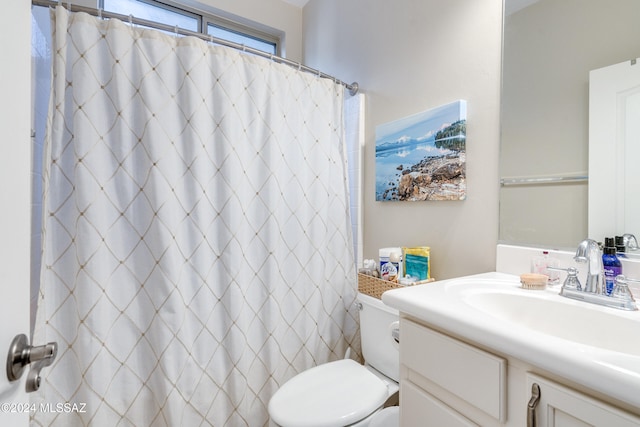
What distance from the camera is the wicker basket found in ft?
4.38

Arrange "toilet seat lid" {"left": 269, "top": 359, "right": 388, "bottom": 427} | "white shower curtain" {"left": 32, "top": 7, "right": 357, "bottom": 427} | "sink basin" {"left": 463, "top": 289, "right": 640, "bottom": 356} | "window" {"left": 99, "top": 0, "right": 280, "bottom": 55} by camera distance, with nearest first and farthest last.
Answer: "sink basin" {"left": 463, "top": 289, "right": 640, "bottom": 356}
"toilet seat lid" {"left": 269, "top": 359, "right": 388, "bottom": 427}
"white shower curtain" {"left": 32, "top": 7, "right": 357, "bottom": 427}
"window" {"left": 99, "top": 0, "right": 280, "bottom": 55}

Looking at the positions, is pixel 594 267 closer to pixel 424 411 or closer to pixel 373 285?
A: pixel 424 411

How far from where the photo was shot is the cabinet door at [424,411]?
72cm

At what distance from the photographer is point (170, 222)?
1274 millimetres

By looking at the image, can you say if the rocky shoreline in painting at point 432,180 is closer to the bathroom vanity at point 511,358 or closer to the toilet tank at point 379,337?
the bathroom vanity at point 511,358

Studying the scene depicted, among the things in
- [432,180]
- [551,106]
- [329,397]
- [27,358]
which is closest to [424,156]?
[432,180]

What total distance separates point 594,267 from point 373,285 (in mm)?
775

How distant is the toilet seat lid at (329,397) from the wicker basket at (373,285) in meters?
0.32

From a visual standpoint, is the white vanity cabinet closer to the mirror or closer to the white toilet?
the white toilet

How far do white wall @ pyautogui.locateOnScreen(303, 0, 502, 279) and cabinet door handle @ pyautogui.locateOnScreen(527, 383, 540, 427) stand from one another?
64 cm

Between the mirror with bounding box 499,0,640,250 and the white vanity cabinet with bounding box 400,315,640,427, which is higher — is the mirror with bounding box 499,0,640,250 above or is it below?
above

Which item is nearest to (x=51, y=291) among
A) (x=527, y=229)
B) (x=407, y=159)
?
(x=407, y=159)

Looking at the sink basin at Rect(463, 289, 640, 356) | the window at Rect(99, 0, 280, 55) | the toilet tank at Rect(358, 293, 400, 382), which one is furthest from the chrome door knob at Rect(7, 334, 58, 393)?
the window at Rect(99, 0, 280, 55)

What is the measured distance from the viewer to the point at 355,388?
1218 mm
